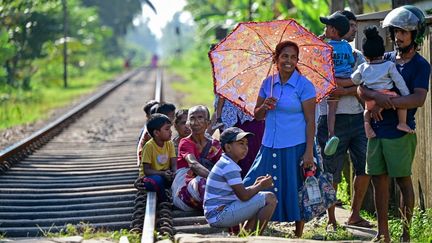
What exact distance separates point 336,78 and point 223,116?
4.29ft

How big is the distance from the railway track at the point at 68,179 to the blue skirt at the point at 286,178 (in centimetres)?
157

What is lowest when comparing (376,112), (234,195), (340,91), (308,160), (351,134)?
(234,195)

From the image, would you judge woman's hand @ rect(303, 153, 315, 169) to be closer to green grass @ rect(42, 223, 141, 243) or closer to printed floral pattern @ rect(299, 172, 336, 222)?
printed floral pattern @ rect(299, 172, 336, 222)

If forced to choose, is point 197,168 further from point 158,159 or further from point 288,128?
point 288,128

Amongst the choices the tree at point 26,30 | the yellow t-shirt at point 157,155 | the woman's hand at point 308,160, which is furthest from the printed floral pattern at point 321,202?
the tree at point 26,30

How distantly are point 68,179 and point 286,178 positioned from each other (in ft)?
15.2

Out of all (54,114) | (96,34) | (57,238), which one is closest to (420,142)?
(57,238)

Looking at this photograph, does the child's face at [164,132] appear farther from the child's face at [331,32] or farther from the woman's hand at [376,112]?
the woman's hand at [376,112]

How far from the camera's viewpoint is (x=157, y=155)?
8445 millimetres

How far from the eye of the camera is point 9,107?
2347 cm

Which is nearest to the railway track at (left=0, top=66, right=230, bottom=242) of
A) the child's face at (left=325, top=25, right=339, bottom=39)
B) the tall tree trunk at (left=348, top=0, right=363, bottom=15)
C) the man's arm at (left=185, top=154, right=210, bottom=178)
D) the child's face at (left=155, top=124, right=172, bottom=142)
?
the man's arm at (left=185, top=154, right=210, bottom=178)

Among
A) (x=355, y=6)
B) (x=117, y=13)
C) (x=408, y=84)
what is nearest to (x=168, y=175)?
(x=408, y=84)

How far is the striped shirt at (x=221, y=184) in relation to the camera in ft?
21.9

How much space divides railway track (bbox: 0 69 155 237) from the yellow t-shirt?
0.47 m
